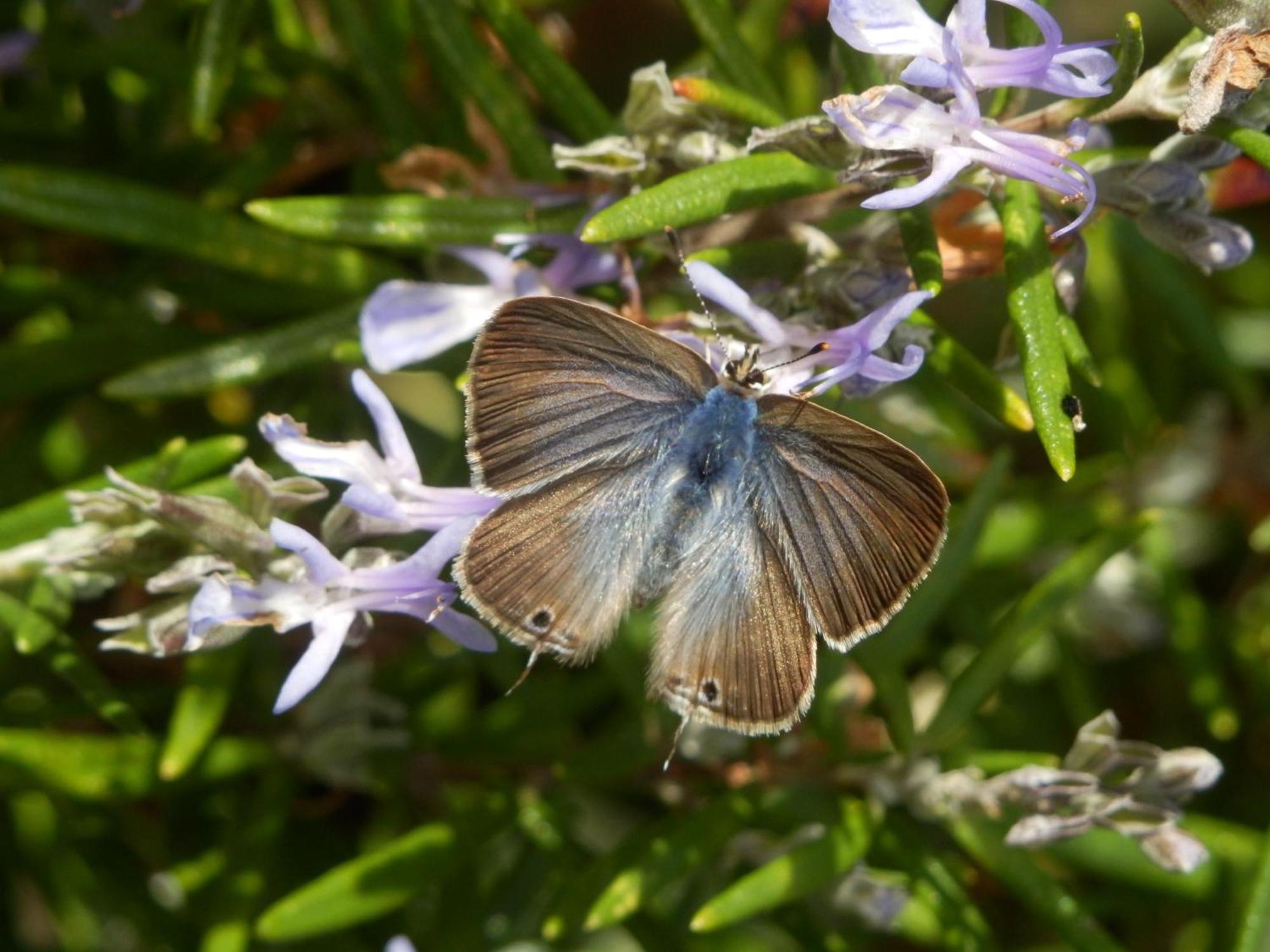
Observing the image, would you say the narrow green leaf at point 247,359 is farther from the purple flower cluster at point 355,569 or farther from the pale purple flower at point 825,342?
the pale purple flower at point 825,342

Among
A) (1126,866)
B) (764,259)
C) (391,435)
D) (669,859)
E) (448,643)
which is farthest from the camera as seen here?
(448,643)

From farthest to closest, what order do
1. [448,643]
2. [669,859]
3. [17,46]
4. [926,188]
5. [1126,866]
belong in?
[448,643] < [17,46] < [1126,866] < [669,859] < [926,188]

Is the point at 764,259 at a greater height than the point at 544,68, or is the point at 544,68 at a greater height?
the point at 544,68

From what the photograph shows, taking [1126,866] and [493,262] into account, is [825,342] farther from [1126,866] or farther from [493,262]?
[1126,866]

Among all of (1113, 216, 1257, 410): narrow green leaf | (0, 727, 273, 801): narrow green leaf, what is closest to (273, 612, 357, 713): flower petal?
(0, 727, 273, 801): narrow green leaf

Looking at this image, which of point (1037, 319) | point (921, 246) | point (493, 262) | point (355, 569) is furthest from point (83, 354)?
point (1037, 319)

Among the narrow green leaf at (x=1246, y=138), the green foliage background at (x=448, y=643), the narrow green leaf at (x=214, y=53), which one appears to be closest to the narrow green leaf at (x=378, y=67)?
the green foliage background at (x=448, y=643)
